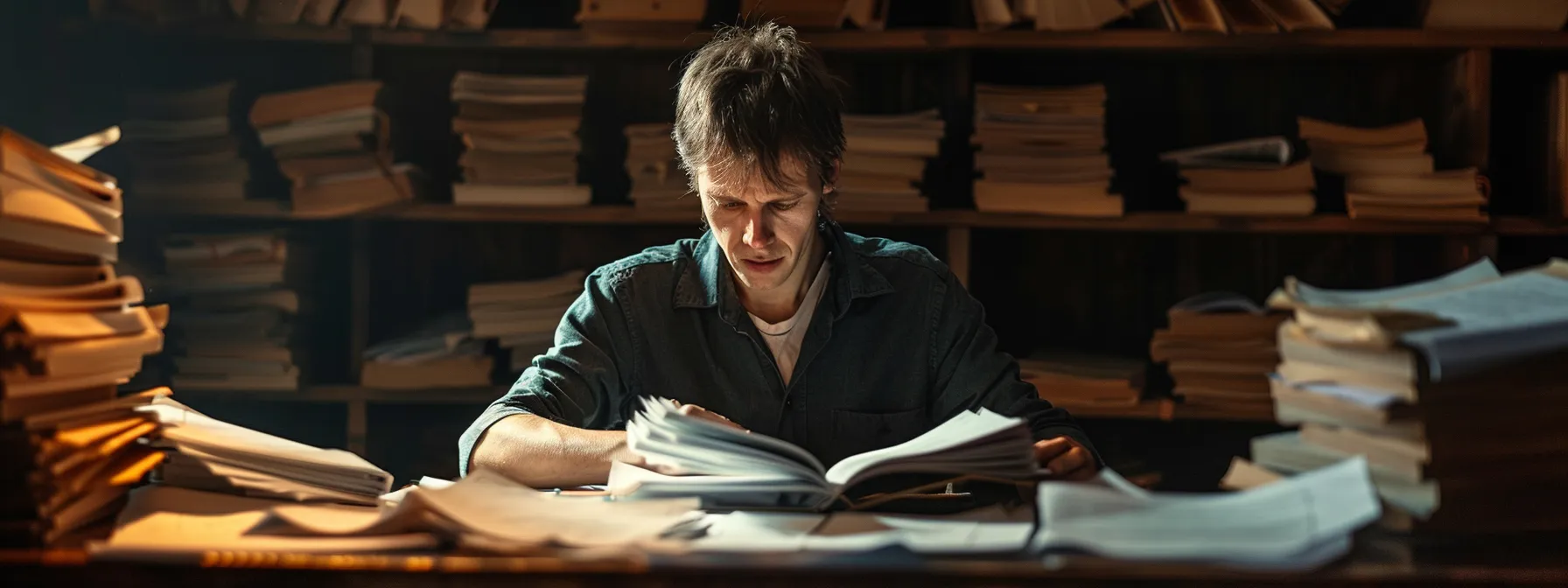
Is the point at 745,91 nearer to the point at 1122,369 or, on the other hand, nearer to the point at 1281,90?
the point at 1122,369

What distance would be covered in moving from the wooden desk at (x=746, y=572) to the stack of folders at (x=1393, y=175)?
172 centimetres

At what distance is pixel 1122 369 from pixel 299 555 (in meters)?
1.91

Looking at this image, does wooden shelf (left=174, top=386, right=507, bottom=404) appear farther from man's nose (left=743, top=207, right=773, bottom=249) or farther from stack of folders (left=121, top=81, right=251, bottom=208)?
man's nose (left=743, top=207, right=773, bottom=249)

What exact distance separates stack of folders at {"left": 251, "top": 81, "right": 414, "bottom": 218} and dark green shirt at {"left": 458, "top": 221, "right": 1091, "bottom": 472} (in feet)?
2.79

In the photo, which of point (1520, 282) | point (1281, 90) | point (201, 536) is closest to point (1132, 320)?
point (1281, 90)

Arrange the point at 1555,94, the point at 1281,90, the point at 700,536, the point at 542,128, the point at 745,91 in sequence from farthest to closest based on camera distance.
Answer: the point at 1281,90 < the point at 542,128 < the point at 1555,94 < the point at 745,91 < the point at 700,536

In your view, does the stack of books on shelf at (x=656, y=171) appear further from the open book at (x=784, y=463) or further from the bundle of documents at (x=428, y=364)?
the open book at (x=784, y=463)

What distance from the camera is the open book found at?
0.93m

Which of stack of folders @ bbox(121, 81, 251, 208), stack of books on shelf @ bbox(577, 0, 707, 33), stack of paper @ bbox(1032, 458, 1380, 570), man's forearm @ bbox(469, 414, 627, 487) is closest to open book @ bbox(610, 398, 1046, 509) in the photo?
stack of paper @ bbox(1032, 458, 1380, 570)

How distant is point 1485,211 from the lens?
2338 millimetres

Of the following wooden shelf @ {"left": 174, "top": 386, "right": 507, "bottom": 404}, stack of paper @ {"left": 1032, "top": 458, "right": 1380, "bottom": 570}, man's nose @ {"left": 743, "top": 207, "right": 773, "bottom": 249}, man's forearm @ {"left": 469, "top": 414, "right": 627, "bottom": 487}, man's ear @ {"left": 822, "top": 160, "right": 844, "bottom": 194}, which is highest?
man's ear @ {"left": 822, "top": 160, "right": 844, "bottom": 194}

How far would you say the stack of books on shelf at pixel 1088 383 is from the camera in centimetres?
237

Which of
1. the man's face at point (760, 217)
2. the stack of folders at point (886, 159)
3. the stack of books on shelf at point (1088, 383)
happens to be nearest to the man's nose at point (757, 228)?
the man's face at point (760, 217)

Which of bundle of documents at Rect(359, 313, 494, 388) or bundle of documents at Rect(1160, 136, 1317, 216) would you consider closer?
bundle of documents at Rect(1160, 136, 1317, 216)
